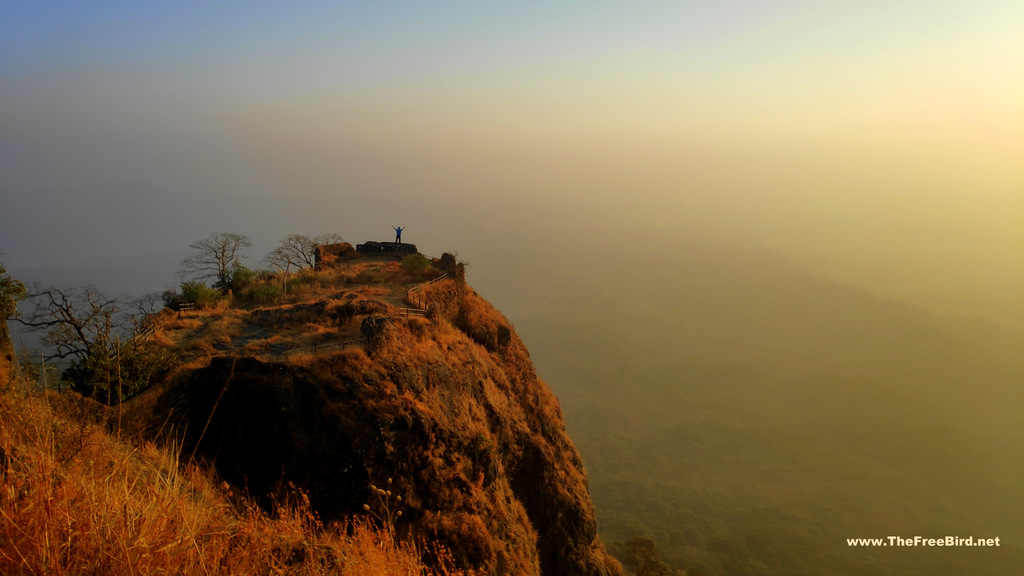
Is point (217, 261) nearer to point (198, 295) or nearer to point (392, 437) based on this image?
point (198, 295)

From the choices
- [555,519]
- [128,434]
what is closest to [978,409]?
[555,519]

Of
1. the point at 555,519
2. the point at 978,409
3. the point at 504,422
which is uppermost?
the point at 504,422

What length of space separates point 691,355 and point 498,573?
10964cm

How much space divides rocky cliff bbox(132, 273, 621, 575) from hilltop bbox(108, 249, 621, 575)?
33mm

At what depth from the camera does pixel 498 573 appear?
1243 cm

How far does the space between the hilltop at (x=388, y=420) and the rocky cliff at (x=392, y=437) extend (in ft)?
0.11

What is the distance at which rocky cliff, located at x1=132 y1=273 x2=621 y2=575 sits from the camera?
38.3 ft

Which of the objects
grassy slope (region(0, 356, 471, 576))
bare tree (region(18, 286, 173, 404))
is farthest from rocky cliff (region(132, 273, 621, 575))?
grassy slope (region(0, 356, 471, 576))

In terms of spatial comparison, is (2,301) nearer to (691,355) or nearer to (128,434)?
(128,434)

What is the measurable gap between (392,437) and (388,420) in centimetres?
41

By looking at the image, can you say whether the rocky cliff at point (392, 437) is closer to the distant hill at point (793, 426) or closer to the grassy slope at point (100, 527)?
the grassy slope at point (100, 527)

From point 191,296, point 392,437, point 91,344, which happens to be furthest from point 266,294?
point 392,437

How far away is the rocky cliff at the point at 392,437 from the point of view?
1166cm

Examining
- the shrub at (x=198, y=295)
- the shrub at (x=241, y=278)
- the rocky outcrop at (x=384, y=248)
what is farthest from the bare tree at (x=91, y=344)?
the rocky outcrop at (x=384, y=248)
